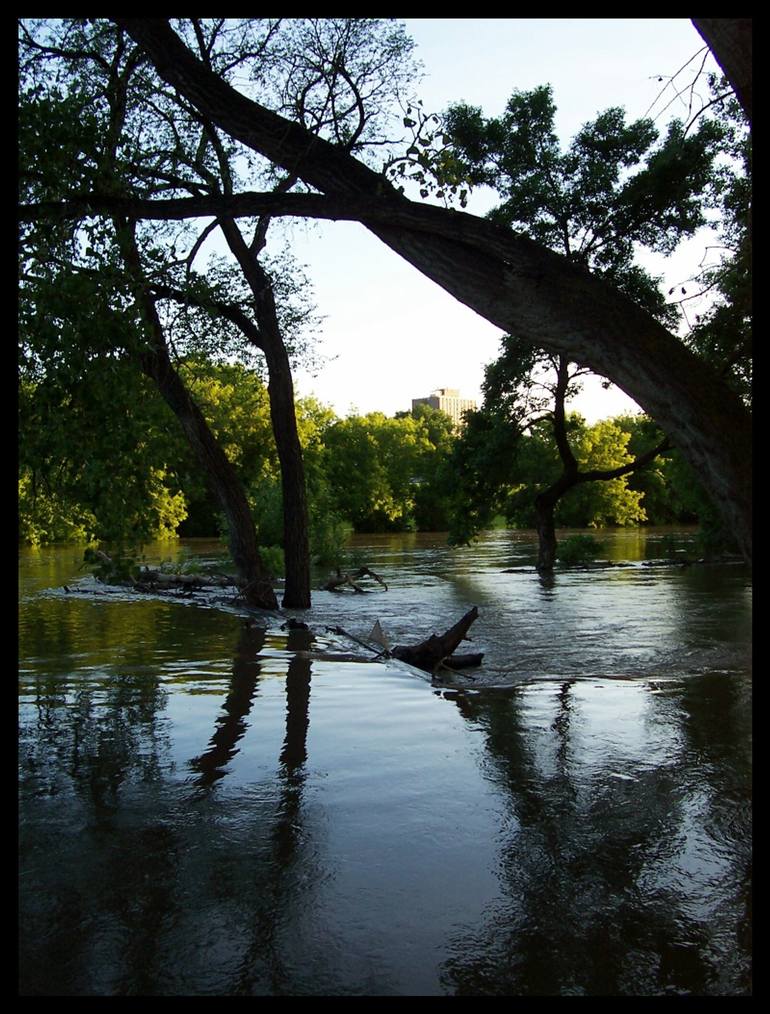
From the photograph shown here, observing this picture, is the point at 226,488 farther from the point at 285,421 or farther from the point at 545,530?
the point at 545,530

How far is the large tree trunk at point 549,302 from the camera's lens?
14.4ft

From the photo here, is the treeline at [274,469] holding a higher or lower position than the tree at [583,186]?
lower

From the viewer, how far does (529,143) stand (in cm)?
2570

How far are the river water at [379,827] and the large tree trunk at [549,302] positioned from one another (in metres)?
2.04

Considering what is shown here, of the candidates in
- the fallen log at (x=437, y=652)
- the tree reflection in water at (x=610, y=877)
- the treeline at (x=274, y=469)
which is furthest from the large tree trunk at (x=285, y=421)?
the tree reflection in water at (x=610, y=877)

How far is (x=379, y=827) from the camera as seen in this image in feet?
18.5

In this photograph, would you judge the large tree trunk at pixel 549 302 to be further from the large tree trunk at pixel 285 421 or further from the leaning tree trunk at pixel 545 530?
the leaning tree trunk at pixel 545 530

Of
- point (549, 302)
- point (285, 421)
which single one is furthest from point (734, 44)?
point (285, 421)

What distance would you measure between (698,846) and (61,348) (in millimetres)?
5353

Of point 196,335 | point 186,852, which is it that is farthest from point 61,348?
point 196,335

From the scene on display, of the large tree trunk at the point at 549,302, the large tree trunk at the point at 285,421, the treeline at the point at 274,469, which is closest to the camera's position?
the large tree trunk at the point at 549,302

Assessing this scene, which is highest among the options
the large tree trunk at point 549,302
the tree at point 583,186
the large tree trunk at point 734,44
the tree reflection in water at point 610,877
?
the tree at point 583,186

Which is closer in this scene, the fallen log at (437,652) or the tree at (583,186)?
the fallen log at (437,652)

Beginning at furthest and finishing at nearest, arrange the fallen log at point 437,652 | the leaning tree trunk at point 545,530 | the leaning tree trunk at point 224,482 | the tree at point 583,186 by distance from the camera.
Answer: the leaning tree trunk at point 545,530
the tree at point 583,186
the leaning tree trunk at point 224,482
the fallen log at point 437,652
